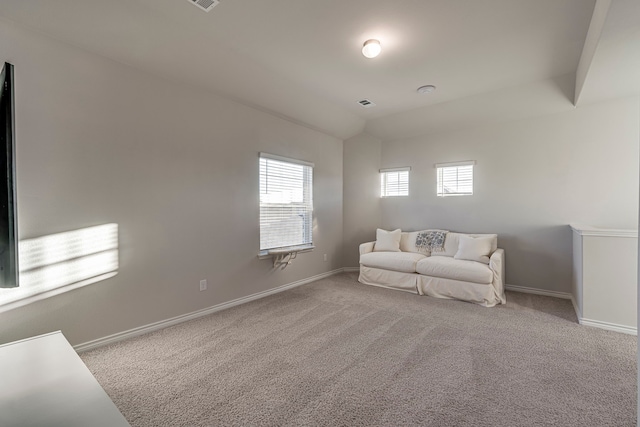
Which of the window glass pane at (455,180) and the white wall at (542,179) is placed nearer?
the white wall at (542,179)

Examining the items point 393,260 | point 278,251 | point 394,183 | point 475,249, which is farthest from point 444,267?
point 278,251

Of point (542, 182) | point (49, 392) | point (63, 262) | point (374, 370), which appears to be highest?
point (542, 182)

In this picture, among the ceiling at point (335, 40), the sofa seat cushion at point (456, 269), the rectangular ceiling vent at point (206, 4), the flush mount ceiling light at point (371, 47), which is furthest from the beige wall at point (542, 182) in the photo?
the rectangular ceiling vent at point (206, 4)

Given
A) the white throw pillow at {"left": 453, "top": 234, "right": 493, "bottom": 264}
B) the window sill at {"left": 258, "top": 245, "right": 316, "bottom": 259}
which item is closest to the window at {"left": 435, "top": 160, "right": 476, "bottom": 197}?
the white throw pillow at {"left": 453, "top": 234, "right": 493, "bottom": 264}

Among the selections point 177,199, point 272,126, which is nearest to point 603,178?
point 272,126

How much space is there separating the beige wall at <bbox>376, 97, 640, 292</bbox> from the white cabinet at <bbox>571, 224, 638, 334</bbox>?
113cm

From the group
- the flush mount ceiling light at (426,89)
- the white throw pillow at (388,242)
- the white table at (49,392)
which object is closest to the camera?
the white table at (49,392)

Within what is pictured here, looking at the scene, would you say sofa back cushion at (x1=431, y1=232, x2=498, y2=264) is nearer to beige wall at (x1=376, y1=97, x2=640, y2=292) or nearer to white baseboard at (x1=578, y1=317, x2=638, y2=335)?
beige wall at (x1=376, y1=97, x2=640, y2=292)

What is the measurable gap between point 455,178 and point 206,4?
4336 millimetres

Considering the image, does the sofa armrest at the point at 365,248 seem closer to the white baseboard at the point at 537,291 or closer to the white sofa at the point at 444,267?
the white sofa at the point at 444,267

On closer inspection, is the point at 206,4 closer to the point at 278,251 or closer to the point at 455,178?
the point at 278,251

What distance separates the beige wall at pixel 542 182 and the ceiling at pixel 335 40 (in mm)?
565

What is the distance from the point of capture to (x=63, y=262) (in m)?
2.37

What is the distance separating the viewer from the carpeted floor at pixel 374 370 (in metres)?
1.73
